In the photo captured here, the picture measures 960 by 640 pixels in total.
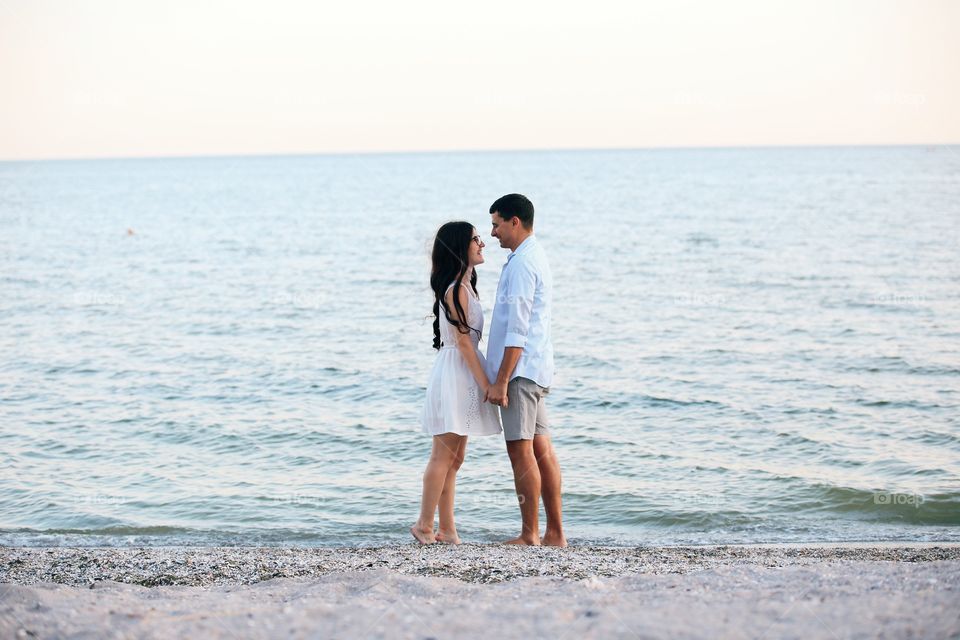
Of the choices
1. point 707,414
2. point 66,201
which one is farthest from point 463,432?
point 66,201

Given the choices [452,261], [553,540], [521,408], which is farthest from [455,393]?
[553,540]

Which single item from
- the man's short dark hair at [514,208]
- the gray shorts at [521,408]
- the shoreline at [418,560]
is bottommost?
the shoreline at [418,560]

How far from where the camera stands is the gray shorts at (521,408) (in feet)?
20.7

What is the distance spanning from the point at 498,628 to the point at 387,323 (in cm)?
1571

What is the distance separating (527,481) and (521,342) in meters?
1.07

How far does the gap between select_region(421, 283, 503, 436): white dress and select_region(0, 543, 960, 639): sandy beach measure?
0.91 metres

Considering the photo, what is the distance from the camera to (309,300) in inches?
909

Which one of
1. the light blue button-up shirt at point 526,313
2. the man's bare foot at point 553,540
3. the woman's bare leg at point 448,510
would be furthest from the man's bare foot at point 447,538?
the light blue button-up shirt at point 526,313

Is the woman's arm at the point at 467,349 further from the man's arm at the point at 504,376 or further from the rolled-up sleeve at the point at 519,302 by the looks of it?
the rolled-up sleeve at the point at 519,302

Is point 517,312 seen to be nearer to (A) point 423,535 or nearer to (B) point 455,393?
(B) point 455,393

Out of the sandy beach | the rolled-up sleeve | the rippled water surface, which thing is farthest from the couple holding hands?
the rippled water surface

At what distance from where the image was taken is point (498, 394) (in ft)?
20.5

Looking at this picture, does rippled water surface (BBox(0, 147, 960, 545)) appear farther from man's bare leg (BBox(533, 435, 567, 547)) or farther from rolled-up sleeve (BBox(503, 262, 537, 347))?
rolled-up sleeve (BBox(503, 262, 537, 347))

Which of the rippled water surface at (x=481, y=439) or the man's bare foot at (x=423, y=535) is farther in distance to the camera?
the rippled water surface at (x=481, y=439)
